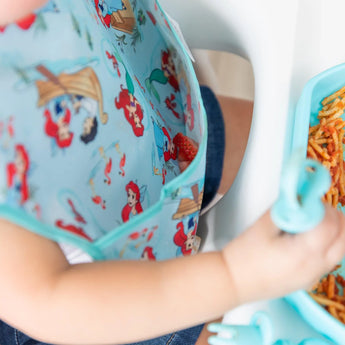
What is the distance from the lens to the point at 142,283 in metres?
0.43

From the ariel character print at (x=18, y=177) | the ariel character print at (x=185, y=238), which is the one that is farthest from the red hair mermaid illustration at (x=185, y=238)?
the ariel character print at (x=18, y=177)

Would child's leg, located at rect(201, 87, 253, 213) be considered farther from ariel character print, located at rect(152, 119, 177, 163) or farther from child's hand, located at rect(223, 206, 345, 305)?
child's hand, located at rect(223, 206, 345, 305)

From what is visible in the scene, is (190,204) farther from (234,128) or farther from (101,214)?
(234,128)

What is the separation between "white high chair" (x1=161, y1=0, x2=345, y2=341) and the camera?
0.59 metres

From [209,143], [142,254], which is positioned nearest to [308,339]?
[142,254]

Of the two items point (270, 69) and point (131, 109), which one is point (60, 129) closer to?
point (131, 109)

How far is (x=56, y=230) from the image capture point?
0.41m

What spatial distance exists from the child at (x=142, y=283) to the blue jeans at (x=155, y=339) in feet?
0.78

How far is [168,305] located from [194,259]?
5 centimetres

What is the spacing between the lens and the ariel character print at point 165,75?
0.74 meters

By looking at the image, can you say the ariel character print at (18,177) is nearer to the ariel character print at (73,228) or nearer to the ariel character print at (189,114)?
the ariel character print at (73,228)

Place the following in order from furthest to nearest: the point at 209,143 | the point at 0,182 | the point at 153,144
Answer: the point at 209,143
the point at 153,144
the point at 0,182

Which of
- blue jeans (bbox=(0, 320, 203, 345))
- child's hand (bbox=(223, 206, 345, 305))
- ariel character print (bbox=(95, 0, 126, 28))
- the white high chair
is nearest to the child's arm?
child's hand (bbox=(223, 206, 345, 305))

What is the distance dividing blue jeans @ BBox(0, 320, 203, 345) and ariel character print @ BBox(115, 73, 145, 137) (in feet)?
1.05
